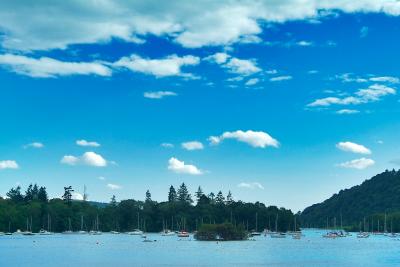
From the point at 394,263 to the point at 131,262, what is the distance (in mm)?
44835

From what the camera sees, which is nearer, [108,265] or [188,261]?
[108,265]

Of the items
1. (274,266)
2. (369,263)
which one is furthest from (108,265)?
(369,263)

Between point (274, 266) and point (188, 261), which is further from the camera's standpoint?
point (188, 261)

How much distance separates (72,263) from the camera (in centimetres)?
10156

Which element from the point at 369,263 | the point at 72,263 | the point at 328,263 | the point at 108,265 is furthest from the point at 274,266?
the point at 72,263

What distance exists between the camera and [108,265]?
97750mm

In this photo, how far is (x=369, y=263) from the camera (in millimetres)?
107438

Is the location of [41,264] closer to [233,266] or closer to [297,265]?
[233,266]

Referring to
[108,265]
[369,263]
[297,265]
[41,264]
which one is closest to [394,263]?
[369,263]

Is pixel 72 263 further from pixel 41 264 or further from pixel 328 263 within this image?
pixel 328 263

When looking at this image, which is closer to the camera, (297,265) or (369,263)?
(297,265)

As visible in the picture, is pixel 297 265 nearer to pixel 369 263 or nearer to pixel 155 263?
pixel 369 263

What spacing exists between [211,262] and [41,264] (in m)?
27.6

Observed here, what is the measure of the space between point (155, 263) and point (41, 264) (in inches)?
722
